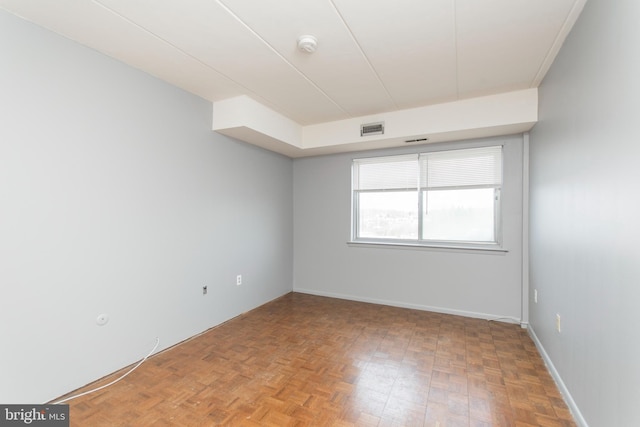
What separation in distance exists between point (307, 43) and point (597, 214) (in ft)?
6.55

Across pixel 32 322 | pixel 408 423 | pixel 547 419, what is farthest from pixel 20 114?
pixel 547 419

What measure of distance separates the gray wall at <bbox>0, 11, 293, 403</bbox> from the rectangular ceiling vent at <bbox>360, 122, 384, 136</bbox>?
1.63m

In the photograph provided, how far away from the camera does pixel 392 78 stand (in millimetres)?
2637

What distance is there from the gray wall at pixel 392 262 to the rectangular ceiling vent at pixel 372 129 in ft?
1.88

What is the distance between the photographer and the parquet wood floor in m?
1.82

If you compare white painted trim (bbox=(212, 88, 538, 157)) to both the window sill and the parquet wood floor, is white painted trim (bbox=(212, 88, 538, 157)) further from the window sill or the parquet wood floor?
the parquet wood floor

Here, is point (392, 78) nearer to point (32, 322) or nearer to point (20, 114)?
point (20, 114)

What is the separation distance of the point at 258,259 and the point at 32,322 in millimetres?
2319

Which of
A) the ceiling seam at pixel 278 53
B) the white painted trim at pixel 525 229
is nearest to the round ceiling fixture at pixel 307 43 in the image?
the ceiling seam at pixel 278 53

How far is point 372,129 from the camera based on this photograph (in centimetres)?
356

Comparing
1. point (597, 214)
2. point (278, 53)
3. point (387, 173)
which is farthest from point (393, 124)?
point (597, 214)

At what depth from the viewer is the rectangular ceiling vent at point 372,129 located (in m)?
3.52

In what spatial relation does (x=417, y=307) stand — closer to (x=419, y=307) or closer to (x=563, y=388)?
(x=419, y=307)

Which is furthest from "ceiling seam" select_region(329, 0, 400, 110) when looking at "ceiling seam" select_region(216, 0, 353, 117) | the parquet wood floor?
the parquet wood floor
